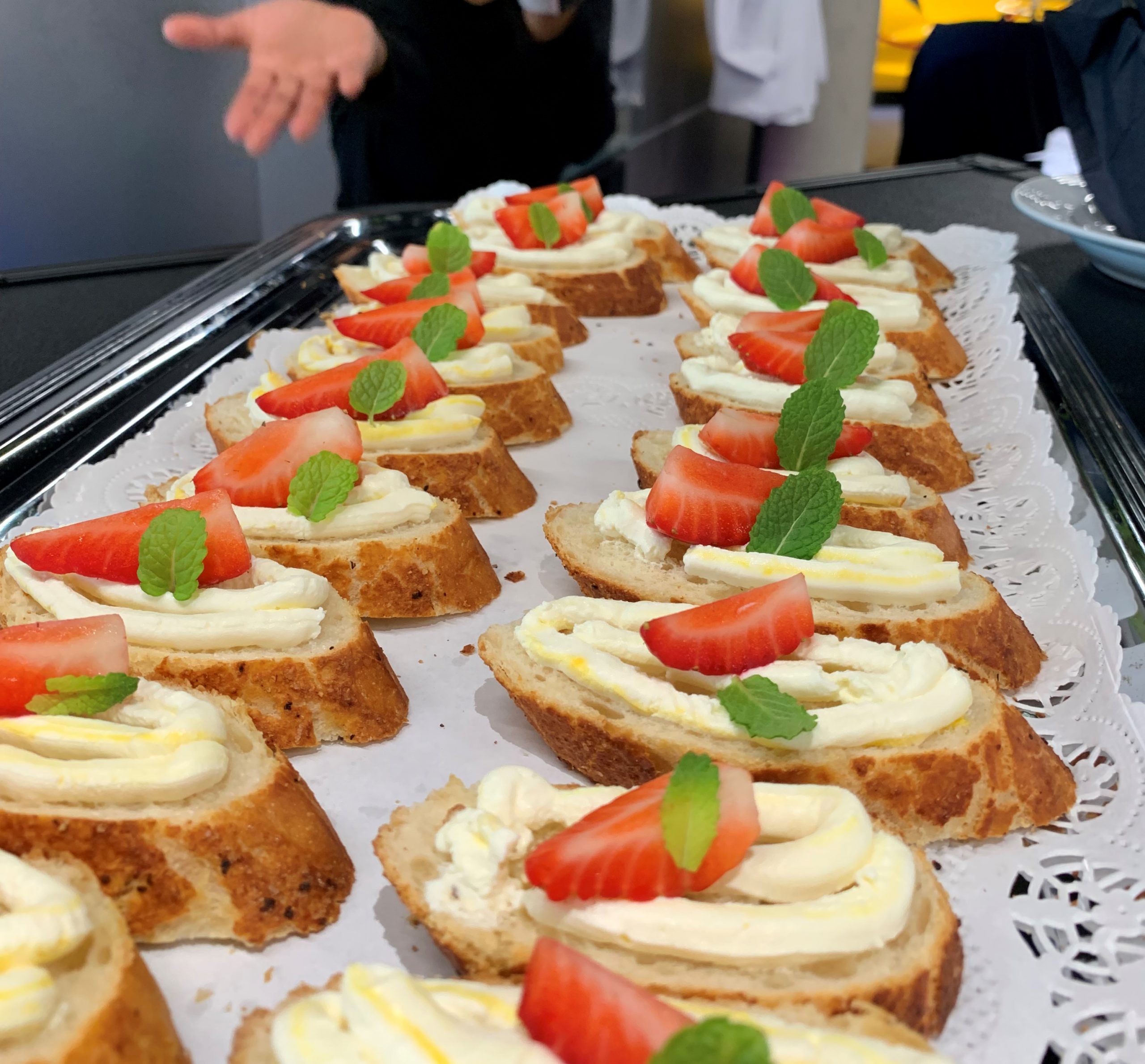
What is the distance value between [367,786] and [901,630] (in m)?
1.04

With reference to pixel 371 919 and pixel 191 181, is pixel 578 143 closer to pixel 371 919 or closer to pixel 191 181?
pixel 191 181

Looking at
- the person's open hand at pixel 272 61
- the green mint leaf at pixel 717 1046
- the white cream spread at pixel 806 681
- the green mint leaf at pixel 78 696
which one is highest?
the person's open hand at pixel 272 61

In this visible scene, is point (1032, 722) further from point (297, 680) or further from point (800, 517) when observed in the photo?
point (297, 680)

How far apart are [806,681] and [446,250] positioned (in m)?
2.57

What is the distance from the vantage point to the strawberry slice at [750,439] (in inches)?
102

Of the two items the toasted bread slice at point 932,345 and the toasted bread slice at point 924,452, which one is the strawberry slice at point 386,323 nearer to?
the toasted bread slice at point 932,345

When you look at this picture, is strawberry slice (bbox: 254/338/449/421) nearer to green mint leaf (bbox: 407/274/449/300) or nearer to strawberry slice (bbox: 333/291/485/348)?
strawberry slice (bbox: 333/291/485/348)

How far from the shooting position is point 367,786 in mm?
2025

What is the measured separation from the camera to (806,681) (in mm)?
1834

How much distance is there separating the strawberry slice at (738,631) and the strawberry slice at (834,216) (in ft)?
9.66

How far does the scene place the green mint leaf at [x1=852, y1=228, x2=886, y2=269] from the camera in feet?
13.6

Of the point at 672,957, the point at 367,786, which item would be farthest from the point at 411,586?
the point at 672,957

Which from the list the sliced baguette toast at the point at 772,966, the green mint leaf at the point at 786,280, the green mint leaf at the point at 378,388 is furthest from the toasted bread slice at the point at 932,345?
the sliced baguette toast at the point at 772,966

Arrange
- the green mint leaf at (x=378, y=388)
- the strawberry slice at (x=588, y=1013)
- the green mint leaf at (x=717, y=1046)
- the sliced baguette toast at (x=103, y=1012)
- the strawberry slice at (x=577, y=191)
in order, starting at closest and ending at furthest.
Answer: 1. the green mint leaf at (x=717, y=1046)
2. the strawberry slice at (x=588, y=1013)
3. the sliced baguette toast at (x=103, y=1012)
4. the green mint leaf at (x=378, y=388)
5. the strawberry slice at (x=577, y=191)
